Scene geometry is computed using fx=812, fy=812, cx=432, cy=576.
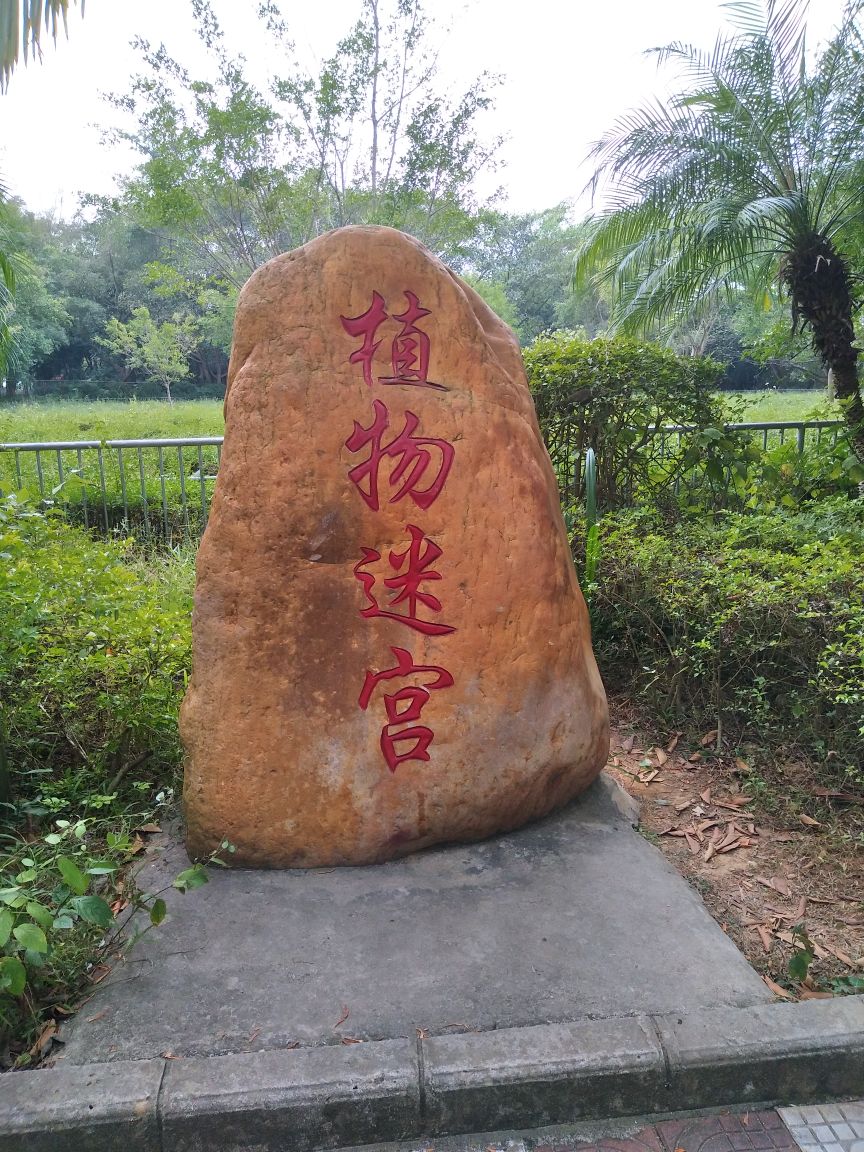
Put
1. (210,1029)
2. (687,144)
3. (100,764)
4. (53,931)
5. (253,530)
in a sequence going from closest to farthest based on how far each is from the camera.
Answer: (210,1029) < (53,931) < (253,530) < (100,764) < (687,144)

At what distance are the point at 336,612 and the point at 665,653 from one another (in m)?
1.92

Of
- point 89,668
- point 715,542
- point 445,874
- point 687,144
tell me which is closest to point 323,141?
point 687,144

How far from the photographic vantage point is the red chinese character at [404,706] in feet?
8.48

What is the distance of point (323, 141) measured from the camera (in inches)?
416

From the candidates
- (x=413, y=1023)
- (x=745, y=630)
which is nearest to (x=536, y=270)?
(x=745, y=630)

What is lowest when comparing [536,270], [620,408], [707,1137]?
[707,1137]

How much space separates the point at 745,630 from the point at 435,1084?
226 centimetres

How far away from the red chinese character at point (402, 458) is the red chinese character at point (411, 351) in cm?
12

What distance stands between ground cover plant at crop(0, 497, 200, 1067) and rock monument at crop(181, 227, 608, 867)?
415 mm

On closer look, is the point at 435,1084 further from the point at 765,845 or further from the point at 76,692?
the point at 76,692

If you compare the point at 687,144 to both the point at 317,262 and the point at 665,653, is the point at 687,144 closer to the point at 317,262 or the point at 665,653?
the point at 665,653

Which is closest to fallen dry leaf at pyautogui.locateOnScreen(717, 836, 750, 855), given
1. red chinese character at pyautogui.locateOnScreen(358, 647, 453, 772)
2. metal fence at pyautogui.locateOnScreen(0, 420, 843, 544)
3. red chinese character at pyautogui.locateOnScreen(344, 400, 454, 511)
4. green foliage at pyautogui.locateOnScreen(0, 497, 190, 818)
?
red chinese character at pyautogui.locateOnScreen(358, 647, 453, 772)

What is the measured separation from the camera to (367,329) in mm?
2627

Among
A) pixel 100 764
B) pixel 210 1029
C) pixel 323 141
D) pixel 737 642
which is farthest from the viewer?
pixel 323 141
